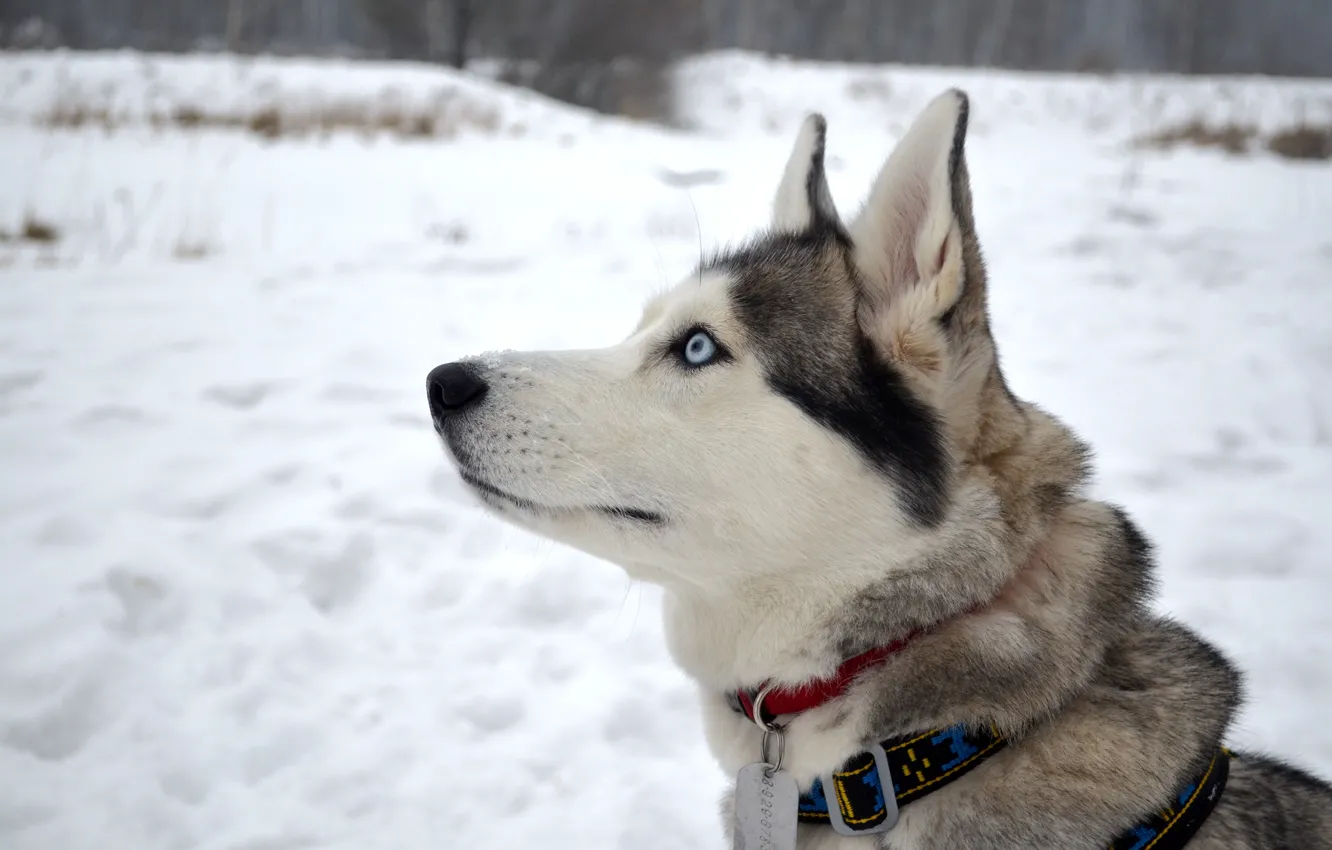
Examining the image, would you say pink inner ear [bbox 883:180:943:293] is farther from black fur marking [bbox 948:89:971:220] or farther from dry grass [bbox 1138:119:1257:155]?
dry grass [bbox 1138:119:1257:155]

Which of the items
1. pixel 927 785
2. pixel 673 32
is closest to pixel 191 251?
pixel 927 785

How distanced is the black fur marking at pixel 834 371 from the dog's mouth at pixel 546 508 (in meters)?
0.39

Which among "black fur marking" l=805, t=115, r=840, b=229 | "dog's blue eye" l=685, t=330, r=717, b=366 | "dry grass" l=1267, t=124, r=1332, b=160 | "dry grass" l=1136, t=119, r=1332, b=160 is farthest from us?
"dry grass" l=1136, t=119, r=1332, b=160

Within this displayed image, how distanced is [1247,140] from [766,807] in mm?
14217

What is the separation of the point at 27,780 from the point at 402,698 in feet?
3.37

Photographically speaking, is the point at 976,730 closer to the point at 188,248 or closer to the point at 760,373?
the point at 760,373

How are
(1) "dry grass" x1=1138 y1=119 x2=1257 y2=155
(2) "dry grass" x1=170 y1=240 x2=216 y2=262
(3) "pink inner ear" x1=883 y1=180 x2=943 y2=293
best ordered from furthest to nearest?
(1) "dry grass" x1=1138 y1=119 x2=1257 y2=155 < (2) "dry grass" x1=170 y1=240 x2=216 y2=262 < (3) "pink inner ear" x1=883 y1=180 x2=943 y2=293

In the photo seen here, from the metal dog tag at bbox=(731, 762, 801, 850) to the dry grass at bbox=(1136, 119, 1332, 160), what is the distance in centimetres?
1267

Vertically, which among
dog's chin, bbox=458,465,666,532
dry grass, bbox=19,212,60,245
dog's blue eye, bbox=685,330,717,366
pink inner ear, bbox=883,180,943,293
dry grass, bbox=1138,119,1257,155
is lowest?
dry grass, bbox=19,212,60,245

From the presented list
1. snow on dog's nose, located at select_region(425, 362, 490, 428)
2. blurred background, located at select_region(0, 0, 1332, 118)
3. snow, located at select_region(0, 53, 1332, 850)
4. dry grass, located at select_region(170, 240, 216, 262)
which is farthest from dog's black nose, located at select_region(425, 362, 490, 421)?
blurred background, located at select_region(0, 0, 1332, 118)

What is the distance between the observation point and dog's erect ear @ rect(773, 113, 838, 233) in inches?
84.5

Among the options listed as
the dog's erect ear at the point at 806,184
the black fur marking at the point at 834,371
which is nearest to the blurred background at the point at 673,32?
the dog's erect ear at the point at 806,184

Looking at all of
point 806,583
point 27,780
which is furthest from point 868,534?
point 27,780

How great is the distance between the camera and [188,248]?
277 inches
